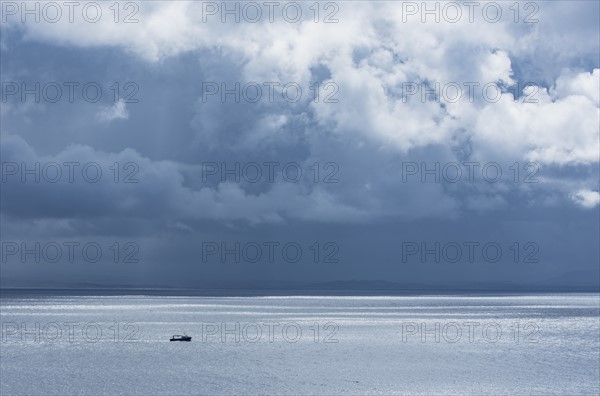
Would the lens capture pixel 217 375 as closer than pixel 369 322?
Yes

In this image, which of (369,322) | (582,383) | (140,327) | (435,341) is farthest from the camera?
(369,322)

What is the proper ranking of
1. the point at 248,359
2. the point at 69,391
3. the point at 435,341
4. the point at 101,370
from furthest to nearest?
the point at 435,341 → the point at 248,359 → the point at 101,370 → the point at 69,391

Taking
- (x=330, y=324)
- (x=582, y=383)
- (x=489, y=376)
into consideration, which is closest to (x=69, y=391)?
(x=489, y=376)

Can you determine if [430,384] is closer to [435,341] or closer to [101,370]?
[101,370]

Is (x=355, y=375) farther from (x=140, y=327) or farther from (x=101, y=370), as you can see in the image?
(x=140, y=327)

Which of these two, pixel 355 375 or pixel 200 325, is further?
pixel 200 325

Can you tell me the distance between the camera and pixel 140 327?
155m

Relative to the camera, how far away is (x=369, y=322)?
567ft

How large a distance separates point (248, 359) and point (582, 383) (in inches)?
1433

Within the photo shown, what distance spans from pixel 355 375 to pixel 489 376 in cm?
1290

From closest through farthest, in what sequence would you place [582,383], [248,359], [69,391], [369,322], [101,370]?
[69,391]
[582,383]
[101,370]
[248,359]
[369,322]

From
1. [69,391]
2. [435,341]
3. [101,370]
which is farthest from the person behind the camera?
[435,341]

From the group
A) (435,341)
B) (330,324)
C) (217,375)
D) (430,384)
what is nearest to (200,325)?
(330,324)

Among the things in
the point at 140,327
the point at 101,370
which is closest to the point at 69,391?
the point at 101,370
